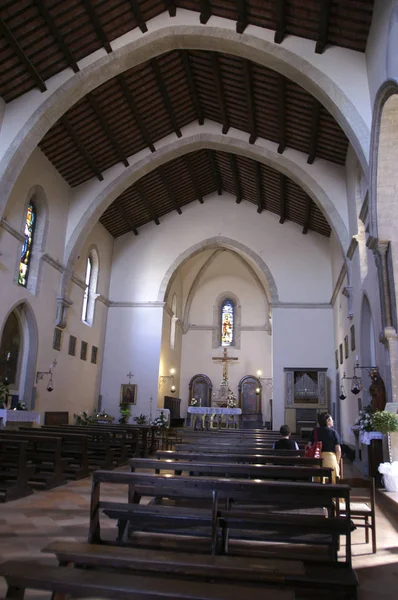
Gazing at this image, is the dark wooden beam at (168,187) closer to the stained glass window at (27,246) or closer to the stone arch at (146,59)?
the stained glass window at (27,246)

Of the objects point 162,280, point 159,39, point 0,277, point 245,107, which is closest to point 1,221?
point 0,277

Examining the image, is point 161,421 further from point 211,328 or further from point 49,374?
point 211,328

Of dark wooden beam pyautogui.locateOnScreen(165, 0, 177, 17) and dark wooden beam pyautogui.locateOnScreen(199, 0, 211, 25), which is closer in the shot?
dark wooden beam pyautogui.locateOnScreen(199, 0, 211, 25)

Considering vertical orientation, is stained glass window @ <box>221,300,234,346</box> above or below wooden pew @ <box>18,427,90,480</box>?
above

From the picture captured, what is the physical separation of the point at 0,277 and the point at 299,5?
9.39 m

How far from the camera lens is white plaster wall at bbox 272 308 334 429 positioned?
18203 mm

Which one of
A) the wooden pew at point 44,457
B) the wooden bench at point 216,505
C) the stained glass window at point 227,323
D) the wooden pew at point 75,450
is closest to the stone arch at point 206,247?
the stained glass window at point 227,323

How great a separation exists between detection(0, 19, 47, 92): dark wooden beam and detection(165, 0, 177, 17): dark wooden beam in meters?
3.57

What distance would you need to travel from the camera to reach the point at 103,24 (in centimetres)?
1062

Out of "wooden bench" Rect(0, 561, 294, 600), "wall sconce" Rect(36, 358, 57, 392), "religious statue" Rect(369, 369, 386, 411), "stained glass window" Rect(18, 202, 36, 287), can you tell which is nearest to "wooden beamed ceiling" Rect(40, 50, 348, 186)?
"stained glass window" Rect(18, 202, 36, 287)

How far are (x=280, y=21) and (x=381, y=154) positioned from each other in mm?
3829

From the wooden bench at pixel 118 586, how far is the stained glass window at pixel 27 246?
12.2 metres

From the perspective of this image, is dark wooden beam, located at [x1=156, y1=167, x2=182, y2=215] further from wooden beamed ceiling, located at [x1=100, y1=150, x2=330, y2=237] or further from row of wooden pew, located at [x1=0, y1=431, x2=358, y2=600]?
row of wooden pew, located at [x1=0, y1=431, x2=358, y2=600]

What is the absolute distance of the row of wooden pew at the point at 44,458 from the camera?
672cm
